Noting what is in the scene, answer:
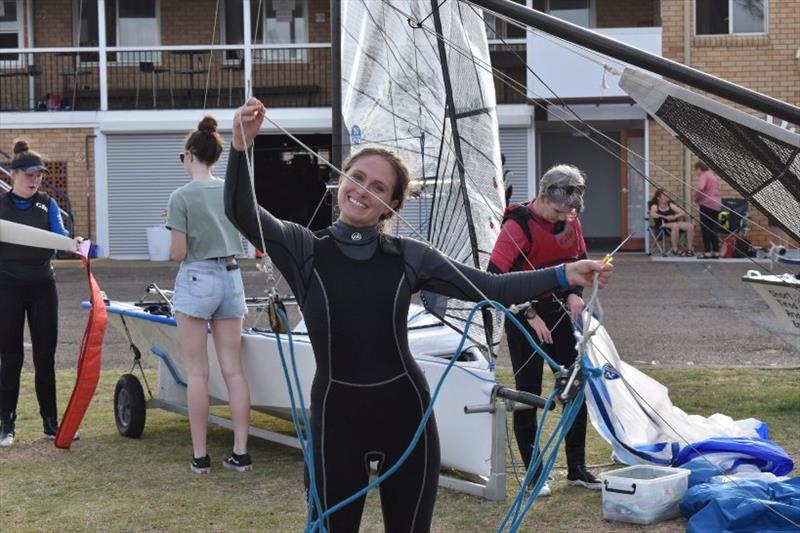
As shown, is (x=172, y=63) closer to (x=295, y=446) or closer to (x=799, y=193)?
(x=295, y=446)

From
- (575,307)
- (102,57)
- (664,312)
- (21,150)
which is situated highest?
(102,57)

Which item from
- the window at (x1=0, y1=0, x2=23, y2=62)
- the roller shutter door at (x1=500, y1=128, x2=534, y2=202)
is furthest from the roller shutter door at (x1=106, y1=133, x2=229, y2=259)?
the roller shutter door at (x1=500, y1=128, x2=534, y2=202)

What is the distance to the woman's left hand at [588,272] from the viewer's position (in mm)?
3445

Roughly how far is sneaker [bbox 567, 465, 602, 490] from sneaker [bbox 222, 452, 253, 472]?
1.76 m

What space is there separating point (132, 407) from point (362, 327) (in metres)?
4.19

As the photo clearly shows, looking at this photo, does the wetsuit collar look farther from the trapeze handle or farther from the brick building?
the brick building

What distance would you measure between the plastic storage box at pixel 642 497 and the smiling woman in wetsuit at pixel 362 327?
207cm

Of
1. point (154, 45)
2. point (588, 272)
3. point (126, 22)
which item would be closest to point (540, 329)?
point (588, 272)

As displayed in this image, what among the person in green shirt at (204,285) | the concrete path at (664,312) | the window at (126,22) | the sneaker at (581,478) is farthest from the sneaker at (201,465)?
the window at (126,22)

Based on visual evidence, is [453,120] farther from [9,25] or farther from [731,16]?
[9,25]

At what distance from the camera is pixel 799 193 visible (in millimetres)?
4738

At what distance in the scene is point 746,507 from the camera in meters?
5.11

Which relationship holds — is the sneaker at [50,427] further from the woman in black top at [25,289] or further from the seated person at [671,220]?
the seated person at [671,220]

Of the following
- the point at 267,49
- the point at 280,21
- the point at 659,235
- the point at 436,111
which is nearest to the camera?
the point at 436,111
